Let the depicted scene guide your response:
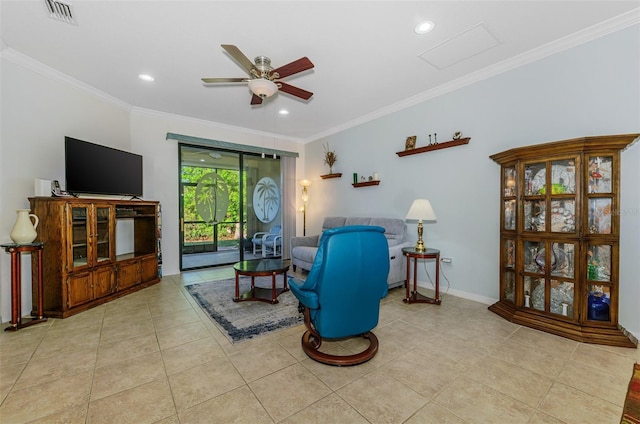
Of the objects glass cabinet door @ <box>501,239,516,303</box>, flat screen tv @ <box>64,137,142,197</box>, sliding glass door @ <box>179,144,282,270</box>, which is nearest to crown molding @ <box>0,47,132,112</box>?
flat screen tv @ <box>64,137,142,197</box>

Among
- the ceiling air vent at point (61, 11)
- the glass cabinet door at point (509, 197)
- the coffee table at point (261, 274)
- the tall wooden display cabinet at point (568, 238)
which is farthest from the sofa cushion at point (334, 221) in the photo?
the ceiling air vent at point (61, 11)

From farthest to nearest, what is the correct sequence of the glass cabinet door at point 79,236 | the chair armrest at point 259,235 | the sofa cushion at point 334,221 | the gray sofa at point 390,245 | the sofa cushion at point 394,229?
the chair armrest at point 259,235 < the sofa cushion at point 334,221 < the sofa cushion at point 394,229 < the gray sofa at point 390,245 < the glass cabinet door at point 79,236

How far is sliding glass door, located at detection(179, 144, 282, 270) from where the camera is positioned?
507 centimetres

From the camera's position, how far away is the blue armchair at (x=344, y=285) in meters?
1.85

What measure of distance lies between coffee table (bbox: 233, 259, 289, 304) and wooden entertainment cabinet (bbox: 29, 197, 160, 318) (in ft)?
5.39

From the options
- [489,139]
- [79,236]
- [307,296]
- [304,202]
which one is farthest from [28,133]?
[489,139]

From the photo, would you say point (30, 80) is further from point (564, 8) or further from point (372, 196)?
point (564, 8)

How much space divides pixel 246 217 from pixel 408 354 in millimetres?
4421

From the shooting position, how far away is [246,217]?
5.71 meters

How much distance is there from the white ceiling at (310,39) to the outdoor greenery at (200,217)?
165 cm

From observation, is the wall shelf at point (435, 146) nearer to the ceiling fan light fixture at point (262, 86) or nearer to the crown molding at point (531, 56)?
the crown molding at point (531, 56)

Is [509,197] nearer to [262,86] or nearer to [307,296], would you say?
[307,296]

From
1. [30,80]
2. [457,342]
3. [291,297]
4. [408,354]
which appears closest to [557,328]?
[457,342]

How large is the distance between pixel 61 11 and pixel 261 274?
309 cm
